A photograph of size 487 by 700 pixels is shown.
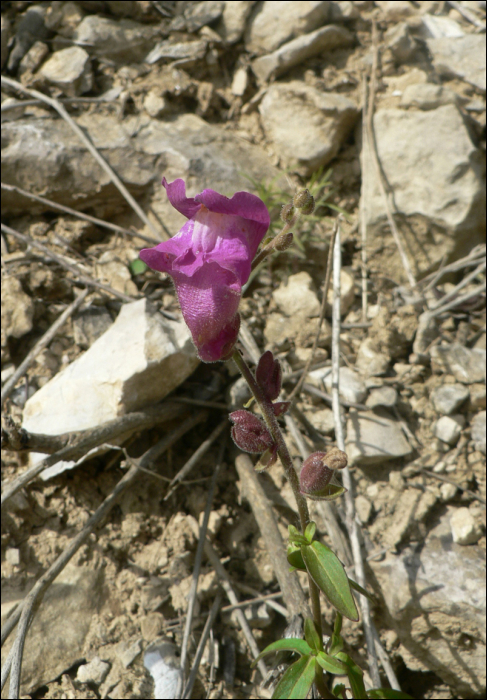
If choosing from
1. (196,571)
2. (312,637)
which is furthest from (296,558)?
(196,571)

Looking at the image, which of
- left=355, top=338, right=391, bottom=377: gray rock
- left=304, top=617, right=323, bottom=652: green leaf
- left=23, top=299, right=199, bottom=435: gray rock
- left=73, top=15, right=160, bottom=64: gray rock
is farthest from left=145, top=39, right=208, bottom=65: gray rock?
left=304, top=617, right=323, bottom=652: green leaf

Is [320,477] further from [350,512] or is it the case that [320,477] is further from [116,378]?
[116,378]

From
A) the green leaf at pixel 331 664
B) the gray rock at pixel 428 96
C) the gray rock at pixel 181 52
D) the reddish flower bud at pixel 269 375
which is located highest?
the gray rock at pixel 181 52

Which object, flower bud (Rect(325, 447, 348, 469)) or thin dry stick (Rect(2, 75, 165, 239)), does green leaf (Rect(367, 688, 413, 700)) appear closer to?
flower bud (Rect(325, 447, 348, 469))

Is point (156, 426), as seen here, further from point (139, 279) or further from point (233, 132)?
point (233, 132)

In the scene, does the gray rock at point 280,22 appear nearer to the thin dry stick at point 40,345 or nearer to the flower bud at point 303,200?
the thin dry stick at point 40,345

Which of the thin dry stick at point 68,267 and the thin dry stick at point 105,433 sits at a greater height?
the thin dry stick at point 68,267

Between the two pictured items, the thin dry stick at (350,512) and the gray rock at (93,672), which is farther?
the gray rock at (93,672)

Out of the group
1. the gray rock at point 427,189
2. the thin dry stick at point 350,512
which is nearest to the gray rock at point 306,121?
the gray rock at point 427,189
